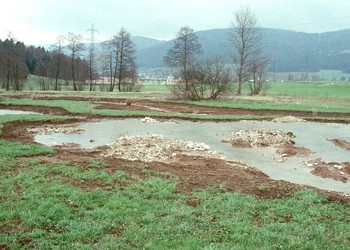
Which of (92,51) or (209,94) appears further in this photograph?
(92,51)

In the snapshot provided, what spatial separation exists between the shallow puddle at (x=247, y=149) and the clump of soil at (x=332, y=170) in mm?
314

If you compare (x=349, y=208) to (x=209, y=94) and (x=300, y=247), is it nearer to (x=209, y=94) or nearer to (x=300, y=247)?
(x=300, y=247)

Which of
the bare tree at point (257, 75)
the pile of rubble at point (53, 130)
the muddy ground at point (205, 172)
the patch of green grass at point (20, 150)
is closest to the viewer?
the muddy ground at point (205, 172)

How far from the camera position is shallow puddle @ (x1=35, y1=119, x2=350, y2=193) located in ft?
46.7

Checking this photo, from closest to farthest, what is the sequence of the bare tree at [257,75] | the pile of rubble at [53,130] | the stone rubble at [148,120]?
→ the pile of rubble at [53,130], the stone rubble at [148,120], the bare tree at [257,75]

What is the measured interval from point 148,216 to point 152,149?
833 cm

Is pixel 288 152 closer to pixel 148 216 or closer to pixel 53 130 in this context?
pixel 148 216

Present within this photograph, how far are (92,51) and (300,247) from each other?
7665 centimetres

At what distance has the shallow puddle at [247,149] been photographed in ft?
46.7

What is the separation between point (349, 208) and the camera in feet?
30.9

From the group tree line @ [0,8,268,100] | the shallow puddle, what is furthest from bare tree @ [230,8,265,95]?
the shallow puddle

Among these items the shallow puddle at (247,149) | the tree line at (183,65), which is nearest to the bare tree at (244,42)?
the tree line at (183,65)

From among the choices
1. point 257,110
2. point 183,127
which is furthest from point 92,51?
point 183,127

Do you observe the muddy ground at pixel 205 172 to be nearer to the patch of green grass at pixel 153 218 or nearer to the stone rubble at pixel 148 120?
the patch of green grass at pixel 153 218
